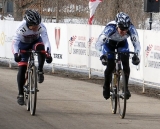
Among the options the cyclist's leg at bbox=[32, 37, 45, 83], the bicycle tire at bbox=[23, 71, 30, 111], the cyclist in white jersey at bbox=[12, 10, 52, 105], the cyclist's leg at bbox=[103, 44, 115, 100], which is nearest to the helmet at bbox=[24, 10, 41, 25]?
the cyclist in white jersey at bbox=[12, 10, 52, 105]

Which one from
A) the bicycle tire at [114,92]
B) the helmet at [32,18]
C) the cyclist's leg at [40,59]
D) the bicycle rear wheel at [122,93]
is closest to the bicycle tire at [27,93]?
the cyclist's leg at [40,59]

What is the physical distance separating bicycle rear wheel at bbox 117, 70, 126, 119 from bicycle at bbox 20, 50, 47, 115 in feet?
4.55

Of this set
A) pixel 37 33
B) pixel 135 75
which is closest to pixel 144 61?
pixel 135 75

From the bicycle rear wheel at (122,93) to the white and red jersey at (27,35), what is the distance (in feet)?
4.44

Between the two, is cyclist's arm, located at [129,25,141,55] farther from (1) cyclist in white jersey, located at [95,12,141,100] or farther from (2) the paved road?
(2) the paved road

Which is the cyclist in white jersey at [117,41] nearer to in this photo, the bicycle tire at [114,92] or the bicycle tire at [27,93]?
the bicycle tire at [114,92]

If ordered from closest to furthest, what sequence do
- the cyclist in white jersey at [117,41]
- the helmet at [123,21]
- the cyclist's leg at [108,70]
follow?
the helmet at [123,21], the cyclist in white jersey at [117,41], the cyclist's leg at [108,70]

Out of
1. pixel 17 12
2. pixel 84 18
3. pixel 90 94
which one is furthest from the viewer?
pixel 84 18

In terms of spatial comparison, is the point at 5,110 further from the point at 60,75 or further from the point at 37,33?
the point at 60,75

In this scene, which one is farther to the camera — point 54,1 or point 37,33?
point 54,1

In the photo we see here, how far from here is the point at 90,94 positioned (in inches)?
608

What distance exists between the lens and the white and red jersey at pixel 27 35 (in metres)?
11.8

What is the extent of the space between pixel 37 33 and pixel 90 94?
12.7 feet

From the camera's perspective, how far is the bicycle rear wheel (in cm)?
1148
